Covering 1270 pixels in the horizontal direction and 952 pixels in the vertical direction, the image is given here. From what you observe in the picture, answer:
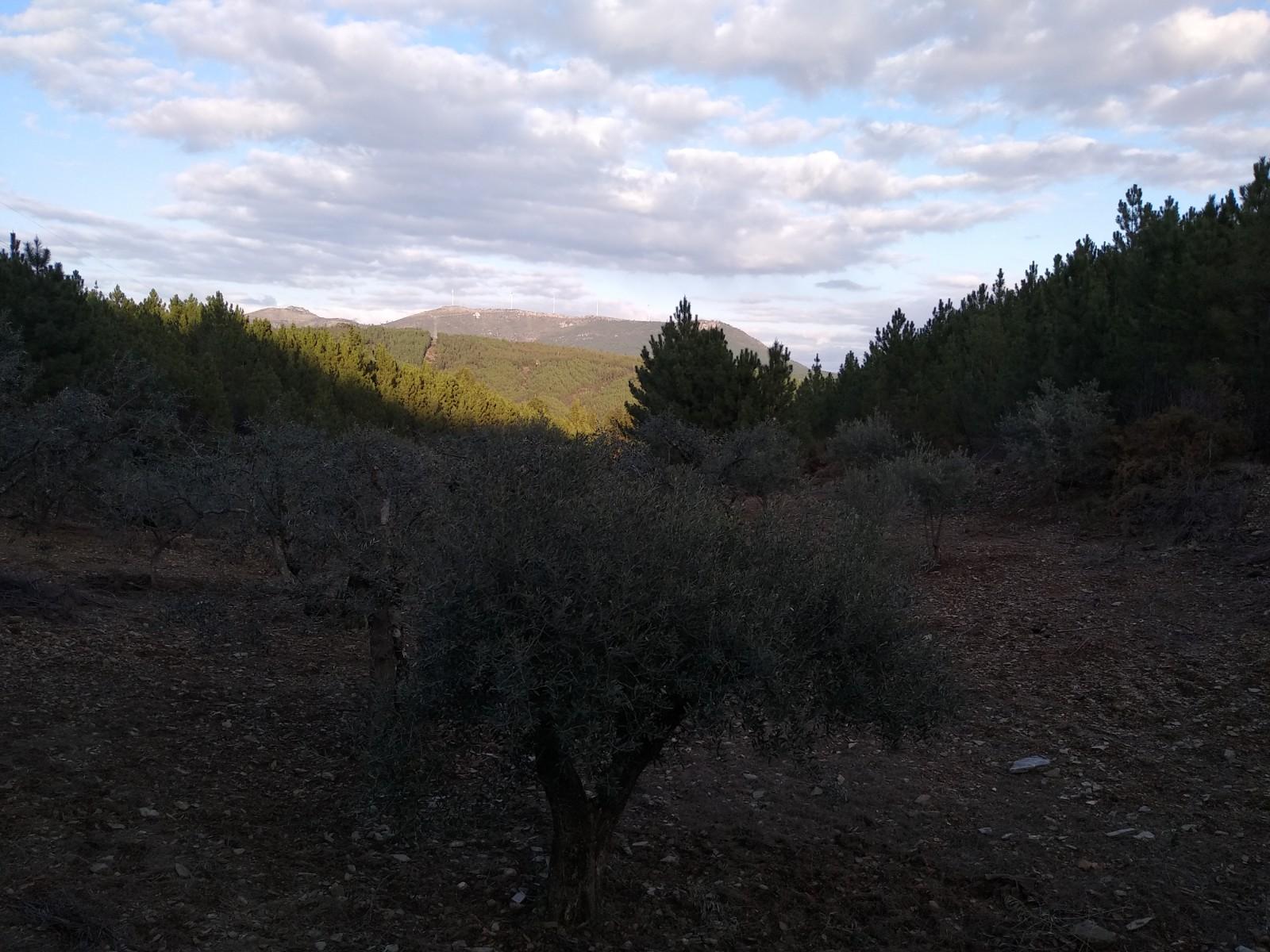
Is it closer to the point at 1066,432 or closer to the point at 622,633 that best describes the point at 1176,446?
the point at 1066,432

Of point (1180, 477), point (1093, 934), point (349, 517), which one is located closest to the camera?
point (1093, 934)

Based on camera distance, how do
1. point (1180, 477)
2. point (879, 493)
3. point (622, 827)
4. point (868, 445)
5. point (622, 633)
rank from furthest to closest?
1. point (868, 445)
2. point (1180, 477)
3. point (879, 493)
4. point (622, 827)
5. point (622, 633)

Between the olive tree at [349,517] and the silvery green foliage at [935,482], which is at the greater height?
the silvery green foliage at [935,482]

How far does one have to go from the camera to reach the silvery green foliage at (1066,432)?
20031 millimetres

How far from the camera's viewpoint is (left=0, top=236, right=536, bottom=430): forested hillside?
17922mm

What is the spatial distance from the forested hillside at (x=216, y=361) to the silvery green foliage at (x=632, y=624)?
761cm

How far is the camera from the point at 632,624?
4.35 meters

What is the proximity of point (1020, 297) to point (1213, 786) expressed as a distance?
2433 cm

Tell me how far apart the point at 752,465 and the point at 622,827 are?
1231cm

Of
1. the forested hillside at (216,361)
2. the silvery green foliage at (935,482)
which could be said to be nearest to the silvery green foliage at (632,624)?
the forested hillside at (216,361)

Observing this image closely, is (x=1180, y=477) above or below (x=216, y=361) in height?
below

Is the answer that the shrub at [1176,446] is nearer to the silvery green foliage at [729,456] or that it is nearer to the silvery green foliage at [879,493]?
the silvery green foliage at [879,493]

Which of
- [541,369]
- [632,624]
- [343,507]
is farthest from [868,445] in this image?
[541,369]

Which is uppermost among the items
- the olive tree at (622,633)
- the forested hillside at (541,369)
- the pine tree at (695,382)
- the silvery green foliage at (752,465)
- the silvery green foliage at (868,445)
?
the forested hillside at (541,369)
